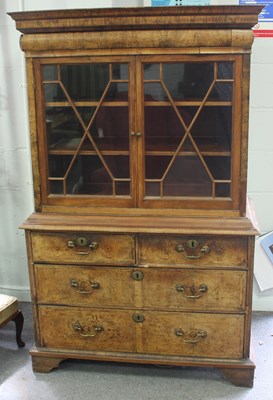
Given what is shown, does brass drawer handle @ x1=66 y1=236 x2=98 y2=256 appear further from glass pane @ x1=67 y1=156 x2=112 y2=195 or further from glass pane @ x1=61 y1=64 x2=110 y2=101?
glass pane @ x1=61 y1=64 x2=110 y2=101

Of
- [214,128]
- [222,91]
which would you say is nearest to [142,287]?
[214,128]

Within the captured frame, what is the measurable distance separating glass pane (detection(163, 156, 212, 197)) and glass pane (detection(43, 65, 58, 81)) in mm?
635

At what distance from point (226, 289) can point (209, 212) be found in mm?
345

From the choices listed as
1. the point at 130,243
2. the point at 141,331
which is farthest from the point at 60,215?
the point at 141,331

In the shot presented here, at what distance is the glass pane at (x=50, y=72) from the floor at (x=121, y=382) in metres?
1.38

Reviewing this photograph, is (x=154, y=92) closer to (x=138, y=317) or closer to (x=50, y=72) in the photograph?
(x=50, y=72)

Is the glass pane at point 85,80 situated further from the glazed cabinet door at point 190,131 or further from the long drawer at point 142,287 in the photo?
the long drawer at point 142,287

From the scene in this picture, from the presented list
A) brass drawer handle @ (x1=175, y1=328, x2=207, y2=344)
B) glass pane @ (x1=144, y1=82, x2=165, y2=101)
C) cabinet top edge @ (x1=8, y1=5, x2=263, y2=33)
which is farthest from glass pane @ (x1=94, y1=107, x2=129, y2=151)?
brass drawer handle @ (x1=175, y1=328, x2=207, y2=344)

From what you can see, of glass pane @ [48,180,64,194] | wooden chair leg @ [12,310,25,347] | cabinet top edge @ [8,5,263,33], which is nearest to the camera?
cabinet top edge @ [8,5,263,33]

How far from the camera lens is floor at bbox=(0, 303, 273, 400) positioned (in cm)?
216

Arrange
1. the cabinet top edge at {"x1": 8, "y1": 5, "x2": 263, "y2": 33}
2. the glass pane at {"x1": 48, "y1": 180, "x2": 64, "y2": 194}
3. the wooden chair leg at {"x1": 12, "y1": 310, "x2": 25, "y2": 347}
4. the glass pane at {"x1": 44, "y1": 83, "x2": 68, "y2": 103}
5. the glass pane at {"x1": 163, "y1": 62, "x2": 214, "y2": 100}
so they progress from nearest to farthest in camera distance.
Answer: the cabinet top edge at {"x1": 8, "y1": 5, "x2": 263, "y2": 33}
the glass pane at {"x1": 163, "y1": 62, "x2": 214, "y2": 100}
the glass pane at {"x1": 44, "y1": 83, "x2": 68, "y2": 103}
the glass pane at {"x1": 48, "y1": 180, "x2": 64, "y2": 194}
the wooden chair leg at {"x1": 12, "y1": 310, "x2": 25, "y2": 347}

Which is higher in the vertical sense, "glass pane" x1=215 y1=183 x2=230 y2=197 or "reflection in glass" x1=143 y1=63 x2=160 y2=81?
"reflection in glass" x1=143 y1=63 x2=160 y2=81

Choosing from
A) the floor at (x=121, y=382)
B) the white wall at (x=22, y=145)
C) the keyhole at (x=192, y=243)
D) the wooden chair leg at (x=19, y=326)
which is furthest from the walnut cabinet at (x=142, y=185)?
the white wall at (x=22, y=145)

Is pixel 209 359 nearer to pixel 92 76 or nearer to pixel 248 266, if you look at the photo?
pixel 248 266
